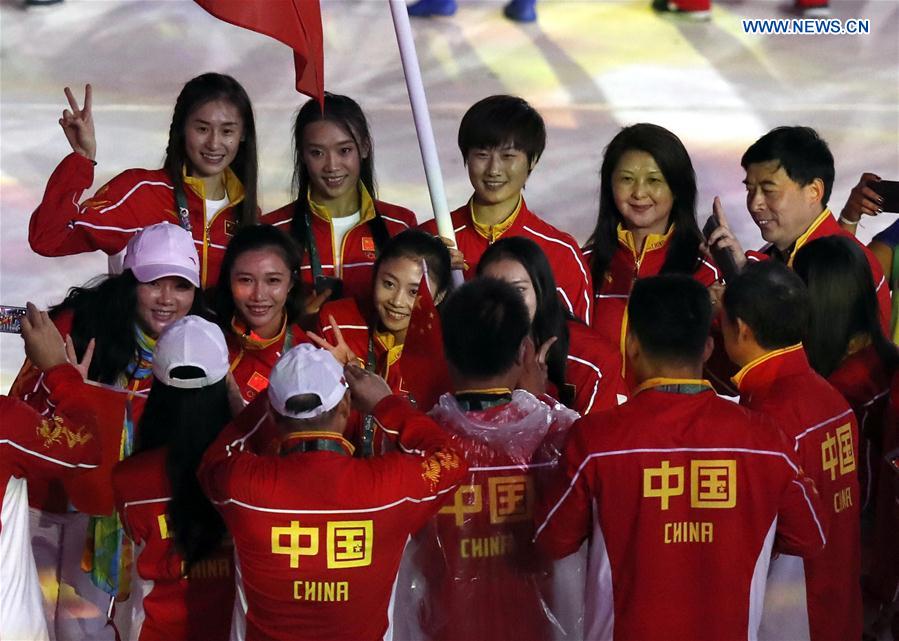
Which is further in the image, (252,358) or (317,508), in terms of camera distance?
(252,358)

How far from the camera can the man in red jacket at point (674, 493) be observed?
136 inches

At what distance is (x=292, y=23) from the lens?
14.9ft

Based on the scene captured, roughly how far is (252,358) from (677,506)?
151cm

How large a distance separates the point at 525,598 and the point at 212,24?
740 cm

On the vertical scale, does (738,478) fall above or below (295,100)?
below

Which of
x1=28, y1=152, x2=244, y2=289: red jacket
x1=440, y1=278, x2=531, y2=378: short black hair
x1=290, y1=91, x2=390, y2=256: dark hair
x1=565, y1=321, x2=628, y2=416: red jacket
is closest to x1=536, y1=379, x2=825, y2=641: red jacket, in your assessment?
x1=440, y1=278, x2=531, y2=378: short black hair

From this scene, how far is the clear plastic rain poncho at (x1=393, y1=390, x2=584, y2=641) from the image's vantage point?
3693 millimetres

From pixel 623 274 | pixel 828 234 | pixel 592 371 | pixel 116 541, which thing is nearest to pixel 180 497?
pixel 116 541

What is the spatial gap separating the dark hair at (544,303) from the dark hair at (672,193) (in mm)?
831

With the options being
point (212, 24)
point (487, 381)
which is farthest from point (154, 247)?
point (212, 24)

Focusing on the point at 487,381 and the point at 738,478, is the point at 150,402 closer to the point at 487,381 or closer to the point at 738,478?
the point at 487,381

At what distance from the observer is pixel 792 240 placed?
5.22 meters

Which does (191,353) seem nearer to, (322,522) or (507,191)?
(322,522)

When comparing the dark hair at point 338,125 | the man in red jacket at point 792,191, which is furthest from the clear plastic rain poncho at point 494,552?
the man in red jacket at point 792,191
